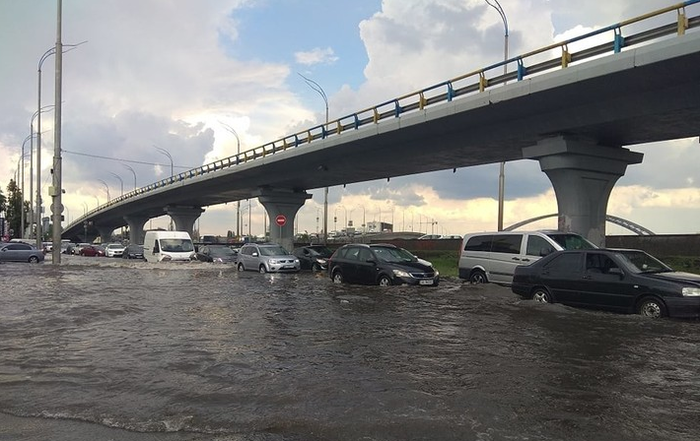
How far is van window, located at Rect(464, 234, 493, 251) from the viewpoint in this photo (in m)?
18.2

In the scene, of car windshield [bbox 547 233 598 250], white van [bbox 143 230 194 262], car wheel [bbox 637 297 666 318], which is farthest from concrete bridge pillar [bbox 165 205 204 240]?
car wheel [bbox 637 297 666 318]

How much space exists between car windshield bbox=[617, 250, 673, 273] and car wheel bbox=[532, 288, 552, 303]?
1815 mm

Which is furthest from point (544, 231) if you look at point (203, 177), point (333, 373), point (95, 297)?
point (203, 177)

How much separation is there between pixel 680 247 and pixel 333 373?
2629cm

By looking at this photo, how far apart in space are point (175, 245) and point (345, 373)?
85.2ft

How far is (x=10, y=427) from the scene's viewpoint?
16.1ft

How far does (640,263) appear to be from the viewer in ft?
38.3

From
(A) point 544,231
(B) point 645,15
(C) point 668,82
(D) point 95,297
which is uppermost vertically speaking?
(B) point 645,15

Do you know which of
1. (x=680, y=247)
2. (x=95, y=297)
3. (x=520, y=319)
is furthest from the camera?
(x=680, y=247)

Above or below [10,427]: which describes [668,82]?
above

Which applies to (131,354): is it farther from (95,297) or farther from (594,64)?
(594,64)

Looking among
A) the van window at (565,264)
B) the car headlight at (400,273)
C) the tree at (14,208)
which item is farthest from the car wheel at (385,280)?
the tree at (14,208)

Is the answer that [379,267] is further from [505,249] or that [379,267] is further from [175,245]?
[175,245]

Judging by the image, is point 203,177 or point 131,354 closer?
point 131,354
